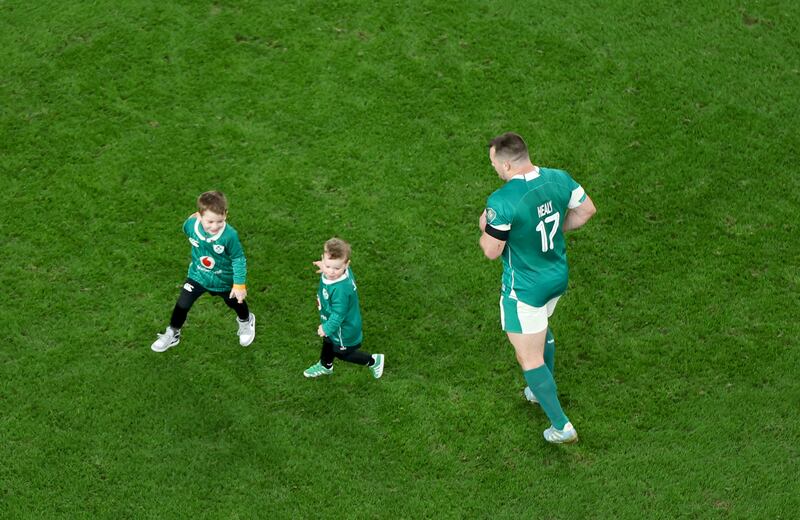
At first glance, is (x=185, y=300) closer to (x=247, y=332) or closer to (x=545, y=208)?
(x=247, y=332)

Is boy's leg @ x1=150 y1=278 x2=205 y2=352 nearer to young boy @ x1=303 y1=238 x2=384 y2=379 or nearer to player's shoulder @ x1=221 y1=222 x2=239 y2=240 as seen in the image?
player's shoulder @ x1=221 y1=222 x2=239 y2=240

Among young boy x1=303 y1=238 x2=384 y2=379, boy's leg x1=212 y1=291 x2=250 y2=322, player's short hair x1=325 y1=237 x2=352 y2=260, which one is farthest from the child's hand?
player's short hair x1=325 y1=237 x2=352 y2=260

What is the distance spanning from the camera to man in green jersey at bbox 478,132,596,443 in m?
5.80

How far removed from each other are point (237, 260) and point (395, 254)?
5.84 feet

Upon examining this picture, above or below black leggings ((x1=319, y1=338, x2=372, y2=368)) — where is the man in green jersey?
above

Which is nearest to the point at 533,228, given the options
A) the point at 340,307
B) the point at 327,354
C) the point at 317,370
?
the point at 340,307

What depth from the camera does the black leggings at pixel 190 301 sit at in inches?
275

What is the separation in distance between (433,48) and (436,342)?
3.77 m

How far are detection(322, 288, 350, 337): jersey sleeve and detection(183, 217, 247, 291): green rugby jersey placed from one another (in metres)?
0.76

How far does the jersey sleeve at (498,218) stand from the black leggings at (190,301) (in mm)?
2187

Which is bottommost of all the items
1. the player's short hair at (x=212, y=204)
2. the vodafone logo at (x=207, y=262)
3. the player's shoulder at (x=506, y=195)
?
the vodafone logo at (x=207, y=262)

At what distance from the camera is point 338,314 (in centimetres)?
637

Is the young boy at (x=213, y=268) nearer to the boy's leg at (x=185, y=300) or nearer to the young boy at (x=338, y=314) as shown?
the boy's leg at (x=185, y=300)

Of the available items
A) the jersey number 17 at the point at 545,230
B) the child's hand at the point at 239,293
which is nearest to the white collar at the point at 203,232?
the child's hand at the point at 239,293
